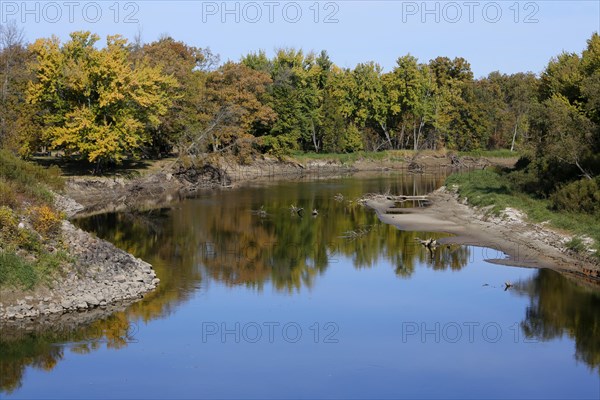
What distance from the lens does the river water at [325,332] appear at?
20.0 meters

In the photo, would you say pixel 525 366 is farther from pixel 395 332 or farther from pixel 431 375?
pixel 395 332

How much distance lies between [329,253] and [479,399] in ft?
62.1

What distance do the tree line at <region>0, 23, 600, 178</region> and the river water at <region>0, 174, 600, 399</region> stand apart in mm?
16499

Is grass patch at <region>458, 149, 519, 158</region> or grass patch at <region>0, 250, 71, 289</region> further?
grass patch at <region>458, 149, 519, 158</region>

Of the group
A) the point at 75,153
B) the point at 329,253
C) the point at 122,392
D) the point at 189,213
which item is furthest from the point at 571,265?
the point at 75,153

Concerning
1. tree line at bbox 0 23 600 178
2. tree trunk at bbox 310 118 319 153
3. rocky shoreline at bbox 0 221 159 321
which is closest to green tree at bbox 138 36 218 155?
tree line at bbox 0 23 600 178

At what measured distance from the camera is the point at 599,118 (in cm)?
4825

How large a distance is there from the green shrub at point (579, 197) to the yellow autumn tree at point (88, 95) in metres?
33.7

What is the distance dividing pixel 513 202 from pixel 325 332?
2573 cm

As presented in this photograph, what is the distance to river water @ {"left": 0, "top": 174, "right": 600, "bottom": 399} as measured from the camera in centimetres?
2005

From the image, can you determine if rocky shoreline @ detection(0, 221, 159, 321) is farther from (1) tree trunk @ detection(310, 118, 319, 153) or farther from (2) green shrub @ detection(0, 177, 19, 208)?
(1) tree trunk @ detection(310, 118, 319, 153)

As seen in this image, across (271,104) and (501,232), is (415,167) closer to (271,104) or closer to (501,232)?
(271,104)

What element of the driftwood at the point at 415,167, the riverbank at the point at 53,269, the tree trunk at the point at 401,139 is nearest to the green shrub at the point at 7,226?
the riverbank at the point at 53,269

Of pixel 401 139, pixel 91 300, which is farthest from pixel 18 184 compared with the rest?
pixel 401 139
